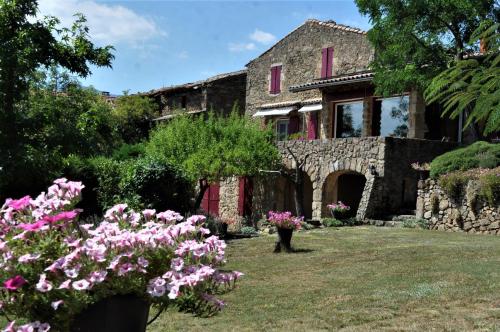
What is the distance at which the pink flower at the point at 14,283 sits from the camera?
2.86 metres

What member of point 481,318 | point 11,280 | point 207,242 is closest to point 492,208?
point 481,318

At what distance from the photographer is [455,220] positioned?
15586 millimetres

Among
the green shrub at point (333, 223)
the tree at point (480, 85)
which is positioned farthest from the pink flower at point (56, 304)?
the green shrub at point (333, 223)

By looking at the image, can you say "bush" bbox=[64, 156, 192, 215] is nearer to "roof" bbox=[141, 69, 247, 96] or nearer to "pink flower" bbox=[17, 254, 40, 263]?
"pink flower" bbox=[17, 254, 40, 263]

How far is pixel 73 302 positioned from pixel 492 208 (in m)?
13.8

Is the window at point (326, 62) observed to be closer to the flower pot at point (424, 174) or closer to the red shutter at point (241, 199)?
the red shutter at point (241, 199)

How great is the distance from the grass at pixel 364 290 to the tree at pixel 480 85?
11.1ft

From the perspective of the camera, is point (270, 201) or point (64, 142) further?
point (270, 201)

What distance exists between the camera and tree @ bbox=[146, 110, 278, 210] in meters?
19.5

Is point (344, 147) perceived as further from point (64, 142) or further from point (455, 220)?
point (64, 142)

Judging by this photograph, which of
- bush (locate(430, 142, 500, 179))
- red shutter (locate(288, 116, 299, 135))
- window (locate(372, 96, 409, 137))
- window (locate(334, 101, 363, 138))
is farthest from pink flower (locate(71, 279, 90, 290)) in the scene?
red shutter (locate(288, 116, 299, 135))

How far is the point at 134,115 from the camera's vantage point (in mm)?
32938

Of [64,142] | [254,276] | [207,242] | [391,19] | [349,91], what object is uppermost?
[391,19]

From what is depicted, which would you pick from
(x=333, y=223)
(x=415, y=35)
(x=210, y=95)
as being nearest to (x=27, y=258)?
(x=333, y=223)
